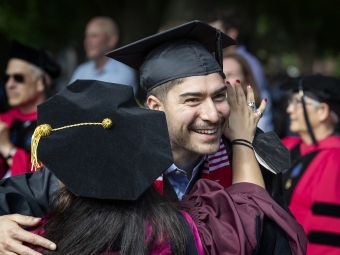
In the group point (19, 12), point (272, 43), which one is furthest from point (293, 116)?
point (272, 43)

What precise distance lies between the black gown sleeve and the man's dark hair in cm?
36

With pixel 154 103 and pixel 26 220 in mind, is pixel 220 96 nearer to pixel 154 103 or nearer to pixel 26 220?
pixel 154 103

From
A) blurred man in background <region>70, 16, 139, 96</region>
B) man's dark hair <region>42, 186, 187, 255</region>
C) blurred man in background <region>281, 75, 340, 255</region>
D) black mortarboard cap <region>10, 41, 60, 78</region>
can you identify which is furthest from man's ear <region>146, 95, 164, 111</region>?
blurred man in background <region>70, 16, 139, 96</region>

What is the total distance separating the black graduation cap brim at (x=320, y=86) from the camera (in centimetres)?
537

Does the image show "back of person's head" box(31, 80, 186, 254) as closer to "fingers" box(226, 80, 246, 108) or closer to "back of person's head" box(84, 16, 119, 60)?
"fingers" box(226, 80, 246, 108)

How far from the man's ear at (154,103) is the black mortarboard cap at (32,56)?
9.31 ft

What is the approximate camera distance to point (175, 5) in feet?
37.0

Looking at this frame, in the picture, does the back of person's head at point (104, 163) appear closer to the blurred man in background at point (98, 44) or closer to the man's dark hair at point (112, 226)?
the man's dark hair at point (112, 226)

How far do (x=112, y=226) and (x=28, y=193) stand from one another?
671 mm

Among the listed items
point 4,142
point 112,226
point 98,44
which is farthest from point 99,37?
point 112,226

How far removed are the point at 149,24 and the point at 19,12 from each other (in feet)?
11.3

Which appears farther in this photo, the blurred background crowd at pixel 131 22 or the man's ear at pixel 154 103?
the blurred background crowd at pixel 131 22

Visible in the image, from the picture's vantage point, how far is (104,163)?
275 cm

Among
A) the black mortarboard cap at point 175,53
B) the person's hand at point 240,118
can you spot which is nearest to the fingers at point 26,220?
the black mortarboard cap at point 175,53
